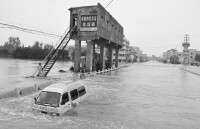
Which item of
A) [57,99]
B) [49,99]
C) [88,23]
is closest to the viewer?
[57,99]

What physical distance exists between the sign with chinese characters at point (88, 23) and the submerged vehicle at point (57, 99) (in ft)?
72.0

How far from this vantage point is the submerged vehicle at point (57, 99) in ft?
35.9

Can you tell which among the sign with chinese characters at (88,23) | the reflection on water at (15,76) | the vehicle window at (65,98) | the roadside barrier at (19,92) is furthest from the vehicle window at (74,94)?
the sign with chinese characters at (88,23)

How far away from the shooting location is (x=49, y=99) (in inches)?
454

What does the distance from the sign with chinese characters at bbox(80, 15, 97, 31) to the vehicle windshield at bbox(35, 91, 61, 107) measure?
2335 cm

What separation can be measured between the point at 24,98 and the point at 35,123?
18.4 ft

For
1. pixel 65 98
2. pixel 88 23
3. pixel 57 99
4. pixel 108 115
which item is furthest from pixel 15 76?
pixel 108 115

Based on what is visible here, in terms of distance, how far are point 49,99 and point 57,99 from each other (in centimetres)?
53

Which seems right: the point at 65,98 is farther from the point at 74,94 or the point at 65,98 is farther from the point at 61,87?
the point at 74,94

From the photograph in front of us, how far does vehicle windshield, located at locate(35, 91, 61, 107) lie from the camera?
11194 millimetres

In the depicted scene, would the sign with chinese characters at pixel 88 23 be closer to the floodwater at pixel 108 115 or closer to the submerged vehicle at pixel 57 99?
the floodwater at pixel 108 115

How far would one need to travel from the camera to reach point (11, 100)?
14250 millimetres

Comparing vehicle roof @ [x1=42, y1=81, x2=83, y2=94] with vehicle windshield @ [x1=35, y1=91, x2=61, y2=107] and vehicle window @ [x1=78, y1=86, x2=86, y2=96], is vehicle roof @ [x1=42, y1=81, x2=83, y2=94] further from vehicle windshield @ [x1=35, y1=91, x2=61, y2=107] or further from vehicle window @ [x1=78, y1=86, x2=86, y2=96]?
vehicle window @ [x1=78, y1=86, x2=86, y2=96]

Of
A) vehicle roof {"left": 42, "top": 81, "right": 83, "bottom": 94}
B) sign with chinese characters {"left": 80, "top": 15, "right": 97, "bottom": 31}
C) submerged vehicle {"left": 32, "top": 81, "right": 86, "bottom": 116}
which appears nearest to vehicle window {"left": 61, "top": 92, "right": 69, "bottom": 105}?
submerged vehicle {"left": 32, "top": 81, "right": 86, "bottom": 116}
